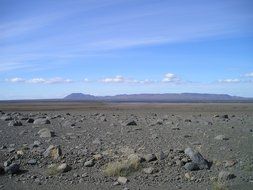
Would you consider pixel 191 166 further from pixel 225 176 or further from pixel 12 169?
pixel 12 169

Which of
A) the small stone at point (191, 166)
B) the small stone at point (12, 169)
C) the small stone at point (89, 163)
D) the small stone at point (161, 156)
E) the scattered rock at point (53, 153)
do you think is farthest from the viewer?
the scattered rock at point (53, 153)

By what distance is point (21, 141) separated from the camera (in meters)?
17.9

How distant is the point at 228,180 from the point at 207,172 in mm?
935

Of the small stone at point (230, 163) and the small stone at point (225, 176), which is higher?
the small stone at point (230, 163)

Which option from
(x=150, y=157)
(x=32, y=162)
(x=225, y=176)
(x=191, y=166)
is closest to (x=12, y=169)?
(x=32, y=162)

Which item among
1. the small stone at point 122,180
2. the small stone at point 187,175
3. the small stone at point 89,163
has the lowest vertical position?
the small stone at point 122,180

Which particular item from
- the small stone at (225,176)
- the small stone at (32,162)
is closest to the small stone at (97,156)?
the small stone at (32,162)

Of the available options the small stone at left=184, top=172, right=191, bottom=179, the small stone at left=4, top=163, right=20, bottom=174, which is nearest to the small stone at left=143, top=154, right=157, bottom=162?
the small stone at left=184, top=172, right=191, bottom=179

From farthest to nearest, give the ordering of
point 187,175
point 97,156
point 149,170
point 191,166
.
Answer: point 97,156 → point 191,166 → point 149,170 → point 187,175

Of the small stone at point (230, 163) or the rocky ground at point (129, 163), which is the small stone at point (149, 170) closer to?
the rocky ground at point (129, 163)

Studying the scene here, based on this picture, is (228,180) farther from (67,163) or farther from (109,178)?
(67,163)

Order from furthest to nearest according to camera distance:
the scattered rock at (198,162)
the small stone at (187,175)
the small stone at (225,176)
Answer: the scattered rock at (198,162) < the small stone at (187,175) < the small stone at (225,176)

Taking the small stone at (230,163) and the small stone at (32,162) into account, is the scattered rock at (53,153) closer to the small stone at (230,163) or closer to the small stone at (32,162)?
the small stone at (32,162)

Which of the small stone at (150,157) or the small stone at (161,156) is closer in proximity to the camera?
the small stone at (150,157)
